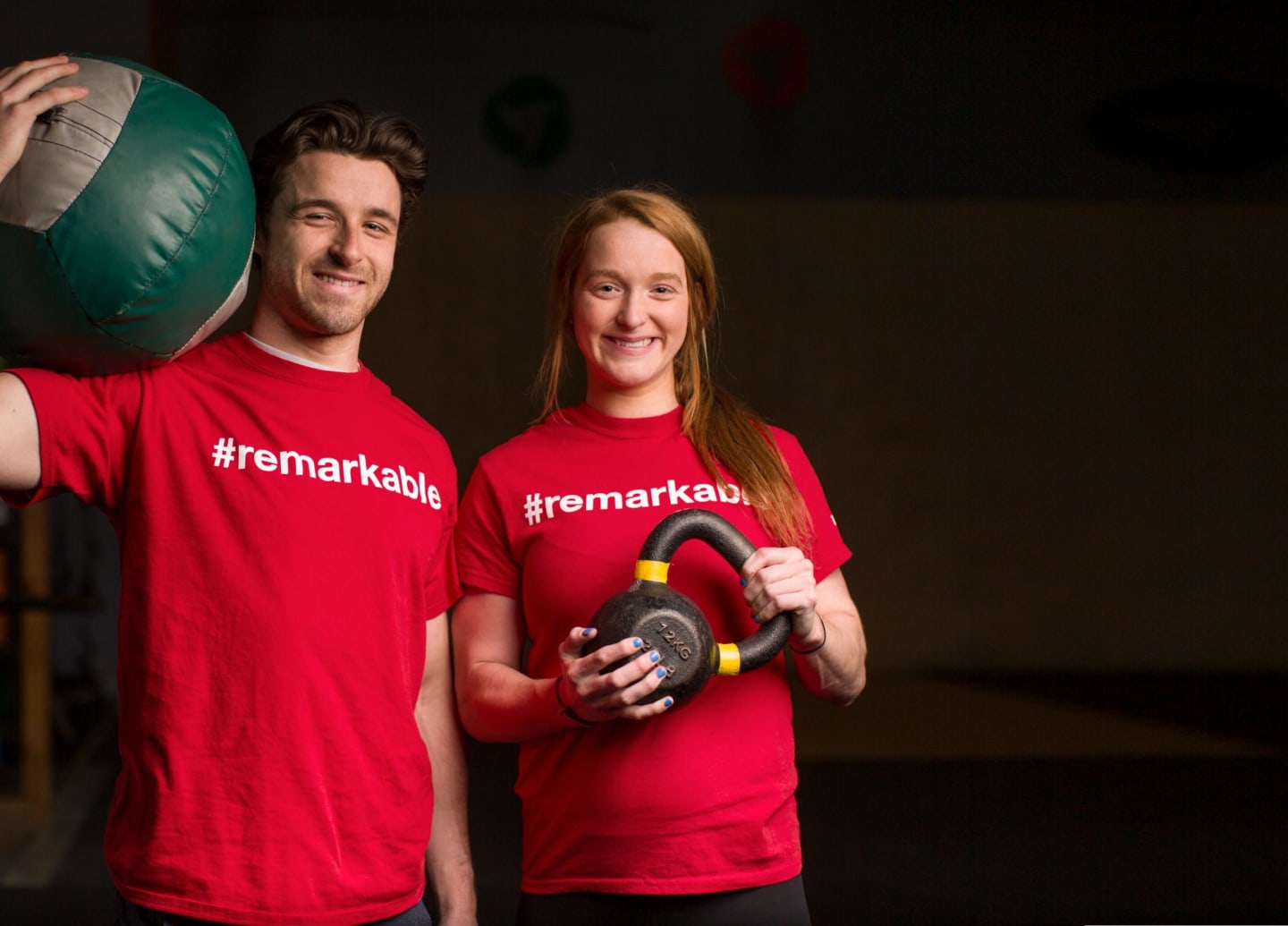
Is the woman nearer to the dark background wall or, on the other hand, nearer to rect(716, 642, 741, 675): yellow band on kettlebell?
rect(716, 642, 741, 675): yellow band on kettlebell

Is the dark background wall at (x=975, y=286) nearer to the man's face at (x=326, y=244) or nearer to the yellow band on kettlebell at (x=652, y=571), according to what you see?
the man's face at (x=326, y=244)

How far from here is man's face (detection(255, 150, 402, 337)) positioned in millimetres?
1559

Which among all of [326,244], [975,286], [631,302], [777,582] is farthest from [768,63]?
[777,582]

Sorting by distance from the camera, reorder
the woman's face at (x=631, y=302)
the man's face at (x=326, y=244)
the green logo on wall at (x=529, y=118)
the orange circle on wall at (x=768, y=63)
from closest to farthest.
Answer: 1. the man's face at (x=326, y=244)
2. the woman's face at (x=631, y=302)
3. the green logo on wall at (x=529, y=118)
4. the orange circle on wall at (x=768, y=63)

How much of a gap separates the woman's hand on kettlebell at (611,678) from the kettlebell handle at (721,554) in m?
0.10

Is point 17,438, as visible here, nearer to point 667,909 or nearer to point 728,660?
point 728,660

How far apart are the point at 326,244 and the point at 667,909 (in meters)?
0.94

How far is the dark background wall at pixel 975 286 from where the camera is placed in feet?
25.8

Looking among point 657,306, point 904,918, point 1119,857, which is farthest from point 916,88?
point 657,306

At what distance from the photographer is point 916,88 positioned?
26.0ft

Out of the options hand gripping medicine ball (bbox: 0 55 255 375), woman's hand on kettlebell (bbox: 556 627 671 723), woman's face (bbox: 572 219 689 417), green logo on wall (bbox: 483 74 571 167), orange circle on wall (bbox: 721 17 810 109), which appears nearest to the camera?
hand gripping medicine ball (bbox: 0 55 255 375)

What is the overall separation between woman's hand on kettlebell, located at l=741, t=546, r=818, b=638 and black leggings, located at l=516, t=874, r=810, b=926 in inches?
14.4

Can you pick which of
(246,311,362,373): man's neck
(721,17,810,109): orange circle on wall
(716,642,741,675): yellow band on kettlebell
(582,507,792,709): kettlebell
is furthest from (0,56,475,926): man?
(721,17,810,109): orange circle on wall

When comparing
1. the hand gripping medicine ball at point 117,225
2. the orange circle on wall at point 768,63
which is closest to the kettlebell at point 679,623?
the hand gripping medicine ball at point 117,225
